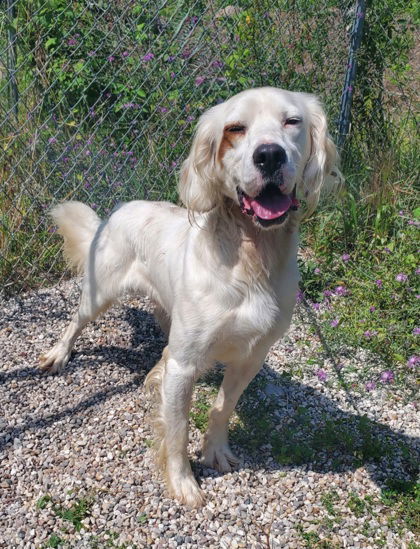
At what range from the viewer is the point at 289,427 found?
2785mm

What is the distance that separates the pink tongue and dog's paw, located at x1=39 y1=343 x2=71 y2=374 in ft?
5.26

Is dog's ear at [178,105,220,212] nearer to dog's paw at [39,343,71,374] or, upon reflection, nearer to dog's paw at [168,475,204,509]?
dog's paw at [168,475,204,509]

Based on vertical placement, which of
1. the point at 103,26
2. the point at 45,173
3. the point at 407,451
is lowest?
the point at 407,451

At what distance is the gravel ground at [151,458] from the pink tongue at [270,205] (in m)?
1.19

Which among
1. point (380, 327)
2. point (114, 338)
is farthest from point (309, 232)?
point (114, 338)

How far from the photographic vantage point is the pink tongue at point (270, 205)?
1.94 metres

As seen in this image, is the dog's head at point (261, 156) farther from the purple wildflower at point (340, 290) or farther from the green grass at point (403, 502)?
the purple wildflower at point (340, 290)

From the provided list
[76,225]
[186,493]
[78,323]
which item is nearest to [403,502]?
[186,493]

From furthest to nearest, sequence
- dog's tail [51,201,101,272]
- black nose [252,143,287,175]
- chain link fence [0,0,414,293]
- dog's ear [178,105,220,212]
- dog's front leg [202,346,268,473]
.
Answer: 1. chain link fence [0,0,414,293]
2. dog's tail [51,201,101,272]
3. dog's front leg [202,346,268,473]
4. dog's ear [178,105,220,212]
5. black nose [252,143,287,175]

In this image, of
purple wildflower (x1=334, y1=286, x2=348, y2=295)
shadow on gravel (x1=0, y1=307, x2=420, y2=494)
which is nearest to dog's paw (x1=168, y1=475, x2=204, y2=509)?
shadow on gravel (x1=0, y1=307, x2=420, y2=494)

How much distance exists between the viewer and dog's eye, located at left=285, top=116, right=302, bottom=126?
6.61 ft

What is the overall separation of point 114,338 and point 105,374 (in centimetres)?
33

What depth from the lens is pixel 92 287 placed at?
3.00 meters

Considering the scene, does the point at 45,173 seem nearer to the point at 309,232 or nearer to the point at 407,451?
the point at 309,232
